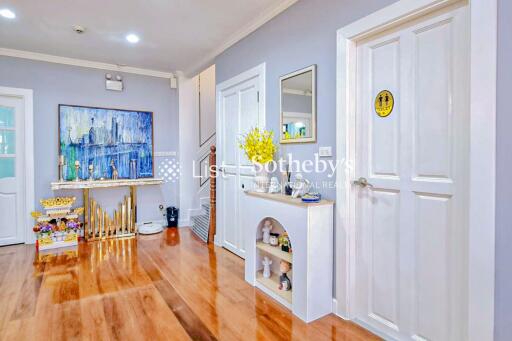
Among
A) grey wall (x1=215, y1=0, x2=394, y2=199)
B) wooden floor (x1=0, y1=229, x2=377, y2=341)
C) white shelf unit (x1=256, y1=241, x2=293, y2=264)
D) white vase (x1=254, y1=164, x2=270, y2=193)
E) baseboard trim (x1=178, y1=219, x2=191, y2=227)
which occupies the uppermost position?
grey wall (x1=215, y1=0, x2=394, y2=199)

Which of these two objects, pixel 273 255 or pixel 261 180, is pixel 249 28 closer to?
pixel 261 180

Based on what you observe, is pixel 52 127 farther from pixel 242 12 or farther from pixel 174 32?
pixel 242 12

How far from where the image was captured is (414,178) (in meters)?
1.82

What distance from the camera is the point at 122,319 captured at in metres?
2.15

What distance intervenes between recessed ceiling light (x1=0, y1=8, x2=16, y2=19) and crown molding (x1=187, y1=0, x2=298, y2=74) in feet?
6.99

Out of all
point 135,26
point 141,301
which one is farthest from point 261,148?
point 135,26

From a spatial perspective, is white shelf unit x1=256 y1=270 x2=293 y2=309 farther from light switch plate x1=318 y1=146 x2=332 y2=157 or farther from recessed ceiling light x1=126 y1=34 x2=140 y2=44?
recessed ceiling light x1=126 y1=34 x2=140 y2=44

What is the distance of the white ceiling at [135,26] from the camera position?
2.81 metres

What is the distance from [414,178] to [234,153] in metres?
2.22

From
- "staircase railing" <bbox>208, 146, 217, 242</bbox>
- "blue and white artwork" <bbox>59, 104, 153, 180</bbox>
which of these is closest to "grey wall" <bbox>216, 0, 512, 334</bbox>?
"staircase railing" <bbox>208, 146, 217, 242</bbox>

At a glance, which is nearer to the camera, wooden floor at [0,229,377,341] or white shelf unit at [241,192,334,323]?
wooden floor at [0,229,377,341]

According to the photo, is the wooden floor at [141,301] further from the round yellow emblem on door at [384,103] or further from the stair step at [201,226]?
the round yellow emblem on door at [384,103]

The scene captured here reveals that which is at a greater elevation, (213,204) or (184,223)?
(213,204)

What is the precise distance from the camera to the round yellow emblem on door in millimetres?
1946
